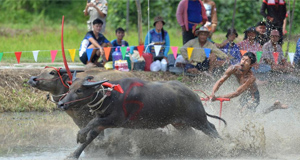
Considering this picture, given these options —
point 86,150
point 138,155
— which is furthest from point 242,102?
point 86,150

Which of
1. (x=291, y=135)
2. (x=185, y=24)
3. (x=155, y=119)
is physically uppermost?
(x=185, y=24)

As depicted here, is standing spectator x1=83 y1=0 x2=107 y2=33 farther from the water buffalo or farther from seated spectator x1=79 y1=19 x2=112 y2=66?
the water buffalo

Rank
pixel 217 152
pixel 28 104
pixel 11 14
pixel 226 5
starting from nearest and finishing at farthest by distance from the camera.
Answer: pixel 217 152 → pixel 28 104 → pixel 226 5 → pixel 11 14

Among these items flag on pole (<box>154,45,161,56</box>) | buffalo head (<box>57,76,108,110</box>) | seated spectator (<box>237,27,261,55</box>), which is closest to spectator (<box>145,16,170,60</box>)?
flag on pole (<box>154,45,161,56</box>)

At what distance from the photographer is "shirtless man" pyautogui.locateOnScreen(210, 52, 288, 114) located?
8.66m

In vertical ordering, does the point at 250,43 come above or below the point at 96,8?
below

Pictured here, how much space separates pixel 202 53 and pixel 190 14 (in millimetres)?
973

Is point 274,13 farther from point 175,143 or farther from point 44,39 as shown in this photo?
point 44,39

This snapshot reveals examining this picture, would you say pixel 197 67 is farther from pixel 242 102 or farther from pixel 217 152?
pixel 217 152

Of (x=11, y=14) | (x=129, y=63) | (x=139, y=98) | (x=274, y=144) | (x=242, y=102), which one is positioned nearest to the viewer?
(x=139, y=98)

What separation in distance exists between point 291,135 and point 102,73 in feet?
10.4

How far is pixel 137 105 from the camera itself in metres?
7.31

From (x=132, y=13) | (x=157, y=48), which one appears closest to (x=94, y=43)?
(x=157, y=48)

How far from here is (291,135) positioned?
349 inches
